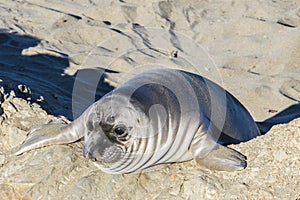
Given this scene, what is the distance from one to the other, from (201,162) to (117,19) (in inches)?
165

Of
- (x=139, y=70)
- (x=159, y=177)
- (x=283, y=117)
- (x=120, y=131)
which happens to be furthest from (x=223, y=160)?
(x=139, y=70)

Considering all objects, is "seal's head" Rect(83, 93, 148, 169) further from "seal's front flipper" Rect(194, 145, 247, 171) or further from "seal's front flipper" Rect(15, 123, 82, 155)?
"seal's front flipper" Rect(194, 145, 247, 171)

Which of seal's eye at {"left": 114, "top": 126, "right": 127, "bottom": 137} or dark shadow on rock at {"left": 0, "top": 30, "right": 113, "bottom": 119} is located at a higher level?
seal's eye at {"left": 114, "top": 126, "right": 127, "bottom": 137}

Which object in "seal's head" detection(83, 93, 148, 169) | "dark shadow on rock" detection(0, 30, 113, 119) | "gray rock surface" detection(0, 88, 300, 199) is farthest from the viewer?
"dark shadow on rock" detection(0, 30, 113, 119)

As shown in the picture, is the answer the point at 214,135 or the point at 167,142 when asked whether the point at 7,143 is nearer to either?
the point at 167,142

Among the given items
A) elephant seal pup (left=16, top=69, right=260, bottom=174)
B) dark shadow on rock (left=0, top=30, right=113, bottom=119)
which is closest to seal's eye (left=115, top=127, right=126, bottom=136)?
elephant seal pup (left=16, top=69, right=260, bottom=174)

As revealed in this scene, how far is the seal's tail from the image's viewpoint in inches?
201

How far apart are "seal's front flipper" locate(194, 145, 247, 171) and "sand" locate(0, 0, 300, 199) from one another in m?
0.04

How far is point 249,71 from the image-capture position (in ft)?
19.7

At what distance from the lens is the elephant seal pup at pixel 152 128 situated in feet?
9.98

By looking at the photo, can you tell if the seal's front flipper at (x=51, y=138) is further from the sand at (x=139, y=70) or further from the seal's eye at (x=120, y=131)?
the seal's eye at (x=120, y=131)

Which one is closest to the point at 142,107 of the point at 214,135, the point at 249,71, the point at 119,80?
the point at 214,135

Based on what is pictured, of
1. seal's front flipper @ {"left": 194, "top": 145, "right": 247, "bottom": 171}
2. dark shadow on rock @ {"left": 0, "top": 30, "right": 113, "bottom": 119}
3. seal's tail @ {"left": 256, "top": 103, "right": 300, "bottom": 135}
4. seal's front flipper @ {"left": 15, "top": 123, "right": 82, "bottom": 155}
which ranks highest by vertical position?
seal's front flipper @ {"left": 194, "top": 145, "right": 247, "bottom": 171}

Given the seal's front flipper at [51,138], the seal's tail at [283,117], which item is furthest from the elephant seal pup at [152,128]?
the seal's tail at [283,117]
